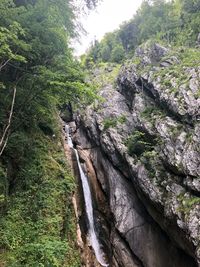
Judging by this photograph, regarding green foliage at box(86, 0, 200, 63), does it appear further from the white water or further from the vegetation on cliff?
the vegetation on cliff

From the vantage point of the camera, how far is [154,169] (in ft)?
52.1

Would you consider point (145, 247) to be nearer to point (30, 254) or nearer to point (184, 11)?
point (30, 254)

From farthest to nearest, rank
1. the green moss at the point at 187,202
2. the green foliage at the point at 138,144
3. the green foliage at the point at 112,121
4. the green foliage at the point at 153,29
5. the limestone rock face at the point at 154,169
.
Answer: the green foliage at the point at 153,29, the green foliage at the point at 112,121, the green foliage at the point at 138,144, the limestone rock face at the point at 154,169, the green moss at the point at 187,202

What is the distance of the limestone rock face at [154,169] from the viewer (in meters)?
13.5

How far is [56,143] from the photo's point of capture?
17875mm

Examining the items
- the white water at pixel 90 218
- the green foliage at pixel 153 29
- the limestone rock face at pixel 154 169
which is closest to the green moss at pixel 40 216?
the white water at pixel 90 218

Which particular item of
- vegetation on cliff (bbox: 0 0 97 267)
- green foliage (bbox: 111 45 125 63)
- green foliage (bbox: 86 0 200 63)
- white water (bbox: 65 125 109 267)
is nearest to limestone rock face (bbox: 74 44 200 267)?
white water (bbox: 65 125 109 267)

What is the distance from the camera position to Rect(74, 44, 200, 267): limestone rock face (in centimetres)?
1349

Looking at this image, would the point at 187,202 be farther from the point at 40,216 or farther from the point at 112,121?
the point at 112,121

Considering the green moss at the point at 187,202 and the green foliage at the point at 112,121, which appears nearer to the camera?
the green moss at the point at 187,202

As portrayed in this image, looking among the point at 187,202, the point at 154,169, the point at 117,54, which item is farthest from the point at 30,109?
the point at 117,54

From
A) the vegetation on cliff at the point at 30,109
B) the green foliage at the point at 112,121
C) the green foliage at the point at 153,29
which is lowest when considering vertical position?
the vegetation on cliff at the point at 30,109

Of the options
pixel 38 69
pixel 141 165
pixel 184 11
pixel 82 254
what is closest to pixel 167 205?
pixel 141 165

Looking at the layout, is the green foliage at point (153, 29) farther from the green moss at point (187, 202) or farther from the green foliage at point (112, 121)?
the green moss at point (187, 202)
